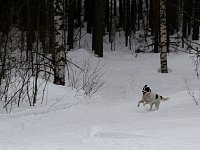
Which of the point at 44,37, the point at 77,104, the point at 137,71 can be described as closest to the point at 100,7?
the point at 137,71

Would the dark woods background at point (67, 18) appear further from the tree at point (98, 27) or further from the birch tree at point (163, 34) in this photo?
the birch tree at point (163, 34)

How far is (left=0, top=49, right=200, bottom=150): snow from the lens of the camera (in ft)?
18.5

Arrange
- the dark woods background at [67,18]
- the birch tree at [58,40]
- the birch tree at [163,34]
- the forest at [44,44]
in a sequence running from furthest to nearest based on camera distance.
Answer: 1. the birch tree at [163,34]
2. the dark woods background at [67,18]
3. the birch tree at [58,40]
4. the forest at [44,44]

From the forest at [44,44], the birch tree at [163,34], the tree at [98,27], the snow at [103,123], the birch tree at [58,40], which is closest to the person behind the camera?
the snow at [103,123]

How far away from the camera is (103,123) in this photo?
7781 mm

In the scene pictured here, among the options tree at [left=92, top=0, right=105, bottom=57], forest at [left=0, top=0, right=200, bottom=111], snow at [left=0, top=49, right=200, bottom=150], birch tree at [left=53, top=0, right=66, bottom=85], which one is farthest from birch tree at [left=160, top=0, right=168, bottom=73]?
tree at [left=92, top=0, right=105, bottom=57]

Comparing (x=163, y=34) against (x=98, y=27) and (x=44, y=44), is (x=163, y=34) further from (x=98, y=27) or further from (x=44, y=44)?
(x=98, y=27)

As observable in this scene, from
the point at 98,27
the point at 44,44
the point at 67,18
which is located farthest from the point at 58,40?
the point at 67,18

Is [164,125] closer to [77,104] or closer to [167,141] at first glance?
[167,141]

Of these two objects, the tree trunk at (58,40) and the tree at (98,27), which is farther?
the tree at (98,27)

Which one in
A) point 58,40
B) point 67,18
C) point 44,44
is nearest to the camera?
point 58,40

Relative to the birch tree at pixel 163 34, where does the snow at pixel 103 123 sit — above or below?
below

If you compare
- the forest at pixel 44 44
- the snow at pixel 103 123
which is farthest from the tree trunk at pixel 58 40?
the snow at pixel 103 123

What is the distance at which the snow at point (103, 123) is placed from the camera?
564cm
